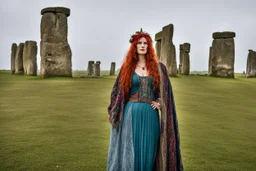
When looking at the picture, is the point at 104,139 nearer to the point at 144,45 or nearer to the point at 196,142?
the point at 196,142

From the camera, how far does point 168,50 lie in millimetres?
22016

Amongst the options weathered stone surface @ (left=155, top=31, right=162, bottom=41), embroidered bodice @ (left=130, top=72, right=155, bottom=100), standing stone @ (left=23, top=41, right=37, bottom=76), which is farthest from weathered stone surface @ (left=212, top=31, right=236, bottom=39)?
embroidered bodice @ (left=130, top=72, right=155, bottom=100)

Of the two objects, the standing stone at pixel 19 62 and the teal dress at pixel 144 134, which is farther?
the standing stone at pixel 19 62

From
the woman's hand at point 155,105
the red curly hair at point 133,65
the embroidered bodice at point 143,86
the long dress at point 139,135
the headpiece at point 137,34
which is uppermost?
the headpiece at point 137,34

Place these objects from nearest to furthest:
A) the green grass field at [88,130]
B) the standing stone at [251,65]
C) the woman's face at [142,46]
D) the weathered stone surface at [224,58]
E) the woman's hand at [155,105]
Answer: the woman's hand at [155,105]
the woman's face at [142,46]
the green grass field at [88,130]
the weathered stone surface at [224,58]
the standing stone at [251,65]

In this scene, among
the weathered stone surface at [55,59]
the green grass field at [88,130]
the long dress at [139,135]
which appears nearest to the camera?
the long dress at [139,135]

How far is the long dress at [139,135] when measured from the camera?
15.1 ft

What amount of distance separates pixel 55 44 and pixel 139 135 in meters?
18.6

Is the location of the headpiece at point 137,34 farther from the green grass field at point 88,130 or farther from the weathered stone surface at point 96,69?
the weathered stone surface at point 96,69

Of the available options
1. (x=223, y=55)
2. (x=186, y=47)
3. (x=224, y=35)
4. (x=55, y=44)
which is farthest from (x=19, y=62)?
(x=224, y=35)

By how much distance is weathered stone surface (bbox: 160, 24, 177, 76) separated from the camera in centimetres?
2189

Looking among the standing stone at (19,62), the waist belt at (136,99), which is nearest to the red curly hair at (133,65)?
the waist belt at (136,99)

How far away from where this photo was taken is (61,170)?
584 centimetres

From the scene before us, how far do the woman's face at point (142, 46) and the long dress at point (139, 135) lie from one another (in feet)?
1.36
